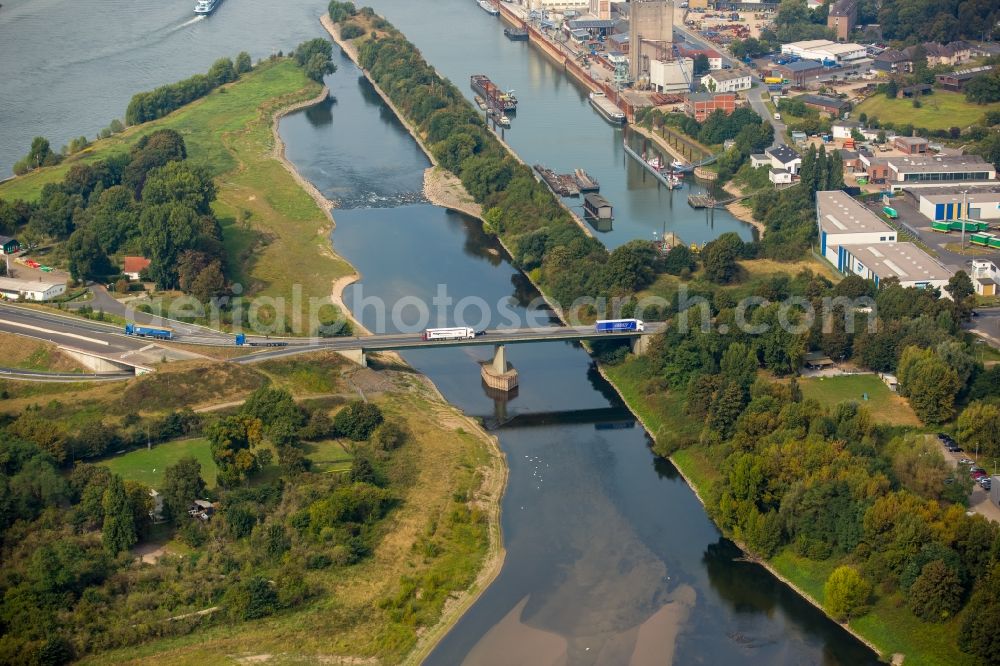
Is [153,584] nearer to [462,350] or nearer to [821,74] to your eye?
[462,350]

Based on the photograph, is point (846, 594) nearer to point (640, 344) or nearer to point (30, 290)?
point (640, 344)

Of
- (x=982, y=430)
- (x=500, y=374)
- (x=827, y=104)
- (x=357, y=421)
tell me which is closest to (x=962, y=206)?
(x=827, y=104)

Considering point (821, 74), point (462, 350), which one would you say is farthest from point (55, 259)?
point (821, 74)

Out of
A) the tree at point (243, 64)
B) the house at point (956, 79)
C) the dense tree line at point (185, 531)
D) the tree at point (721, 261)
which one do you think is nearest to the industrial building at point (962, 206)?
the tree at point (721, 261)

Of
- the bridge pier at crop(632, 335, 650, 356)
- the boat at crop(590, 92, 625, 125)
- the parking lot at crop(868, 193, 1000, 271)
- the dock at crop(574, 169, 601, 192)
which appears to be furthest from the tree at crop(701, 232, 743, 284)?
the boat at crop(590, 92, 625, 125)

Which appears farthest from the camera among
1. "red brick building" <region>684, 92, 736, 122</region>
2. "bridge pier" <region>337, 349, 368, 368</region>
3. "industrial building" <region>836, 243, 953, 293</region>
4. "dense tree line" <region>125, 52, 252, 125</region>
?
"dense tree line" <region>125, 52, 252, 125</region>

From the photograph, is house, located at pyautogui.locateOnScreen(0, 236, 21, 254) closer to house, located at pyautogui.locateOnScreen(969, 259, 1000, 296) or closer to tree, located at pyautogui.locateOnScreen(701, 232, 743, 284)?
tree, located at pyautogui.locateOnScreen(701, 232, 743, 284)
